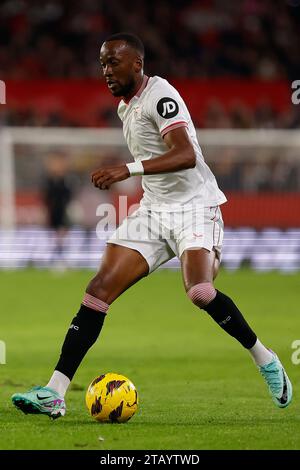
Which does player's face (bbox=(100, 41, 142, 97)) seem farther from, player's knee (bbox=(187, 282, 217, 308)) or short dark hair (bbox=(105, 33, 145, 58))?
player's knee (bbox=(187, 282, 217, 308))

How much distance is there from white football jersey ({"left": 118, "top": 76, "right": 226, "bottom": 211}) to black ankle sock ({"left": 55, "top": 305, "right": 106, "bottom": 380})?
3.00ft

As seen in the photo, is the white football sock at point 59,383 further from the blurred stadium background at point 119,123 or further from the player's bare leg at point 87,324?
the blurred stadium background at point 119,123

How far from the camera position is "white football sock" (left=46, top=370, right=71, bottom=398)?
6898 millimetres

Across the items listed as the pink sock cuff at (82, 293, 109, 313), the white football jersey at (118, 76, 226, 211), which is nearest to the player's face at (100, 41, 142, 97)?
the white football jersey at (118, 76, 226, 211)

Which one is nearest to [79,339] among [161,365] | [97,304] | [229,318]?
[97,304]

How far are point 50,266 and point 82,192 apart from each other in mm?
1823

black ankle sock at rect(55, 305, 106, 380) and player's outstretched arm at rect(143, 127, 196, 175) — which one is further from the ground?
player's outstretched arm at rect(143, 127, 196, 175)

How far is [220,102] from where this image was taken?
25.4 metres

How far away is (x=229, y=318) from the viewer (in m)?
7.04

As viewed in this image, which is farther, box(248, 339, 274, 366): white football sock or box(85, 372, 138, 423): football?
box(248, 339, 274, 366): white football sock

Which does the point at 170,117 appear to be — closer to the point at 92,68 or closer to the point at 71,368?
the point at 71,368

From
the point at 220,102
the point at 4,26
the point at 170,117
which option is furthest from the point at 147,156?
the point at 4,26

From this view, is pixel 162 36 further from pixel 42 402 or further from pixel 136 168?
pixel 42 402

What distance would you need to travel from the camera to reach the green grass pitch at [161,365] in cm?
622
